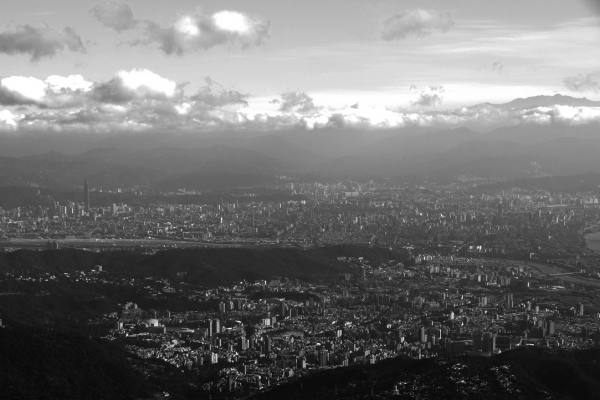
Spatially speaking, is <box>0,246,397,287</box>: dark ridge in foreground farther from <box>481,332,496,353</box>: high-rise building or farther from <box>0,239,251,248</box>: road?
<box>481,332,496,353</box>: high-rise building

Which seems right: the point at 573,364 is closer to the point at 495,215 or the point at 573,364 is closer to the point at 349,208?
the point at 495,215

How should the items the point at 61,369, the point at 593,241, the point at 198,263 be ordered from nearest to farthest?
1. the point at 61,369
2. the point at 198,263
3. the point at 593,241

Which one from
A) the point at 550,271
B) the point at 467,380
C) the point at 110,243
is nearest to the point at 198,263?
the point at 110,243

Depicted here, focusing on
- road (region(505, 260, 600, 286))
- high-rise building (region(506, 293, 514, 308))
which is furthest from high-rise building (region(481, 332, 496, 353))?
road (region(505, 260, 600, 286))

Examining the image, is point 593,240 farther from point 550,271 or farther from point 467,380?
point 467,380

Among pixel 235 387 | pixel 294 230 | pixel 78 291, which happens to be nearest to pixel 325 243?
pixel 294 230

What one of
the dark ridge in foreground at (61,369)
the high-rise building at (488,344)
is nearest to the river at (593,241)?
the high-rise building at (488,344)
